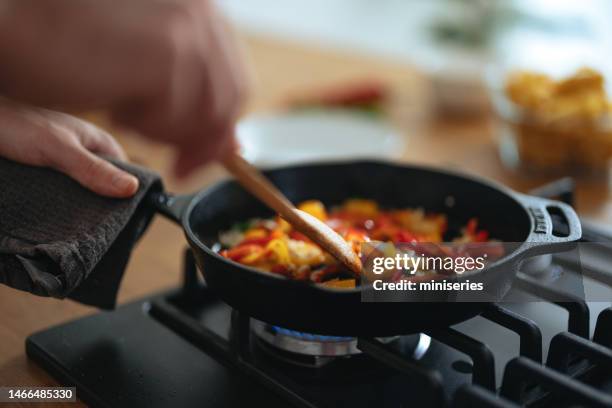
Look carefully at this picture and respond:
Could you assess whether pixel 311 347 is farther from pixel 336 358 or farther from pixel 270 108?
pixel 270 108

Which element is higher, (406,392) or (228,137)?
(228,137)

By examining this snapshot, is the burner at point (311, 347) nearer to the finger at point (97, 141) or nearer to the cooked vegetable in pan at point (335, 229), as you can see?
the cooked vegetable in pan at point (335, 229)

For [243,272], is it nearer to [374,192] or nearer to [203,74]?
[203,74]

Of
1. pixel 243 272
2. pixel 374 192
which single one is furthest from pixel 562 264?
pixel 243 272

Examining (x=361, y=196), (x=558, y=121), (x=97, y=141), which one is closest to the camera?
(x=97, y=141)

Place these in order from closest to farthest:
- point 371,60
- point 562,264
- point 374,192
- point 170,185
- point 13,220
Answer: point 13,220
point 562,264
point 374,192
point 170,185
point 371,60

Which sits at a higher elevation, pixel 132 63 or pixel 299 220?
pixel 132 63

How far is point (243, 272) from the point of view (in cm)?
67

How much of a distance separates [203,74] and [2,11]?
173mm

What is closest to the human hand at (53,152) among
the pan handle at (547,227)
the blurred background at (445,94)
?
the pan handle at (547,227)

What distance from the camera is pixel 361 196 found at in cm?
109

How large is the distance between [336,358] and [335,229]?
20 cm

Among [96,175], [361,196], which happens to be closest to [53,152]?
[96,175]

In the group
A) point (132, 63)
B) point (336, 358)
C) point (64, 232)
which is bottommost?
point (336, 358)
